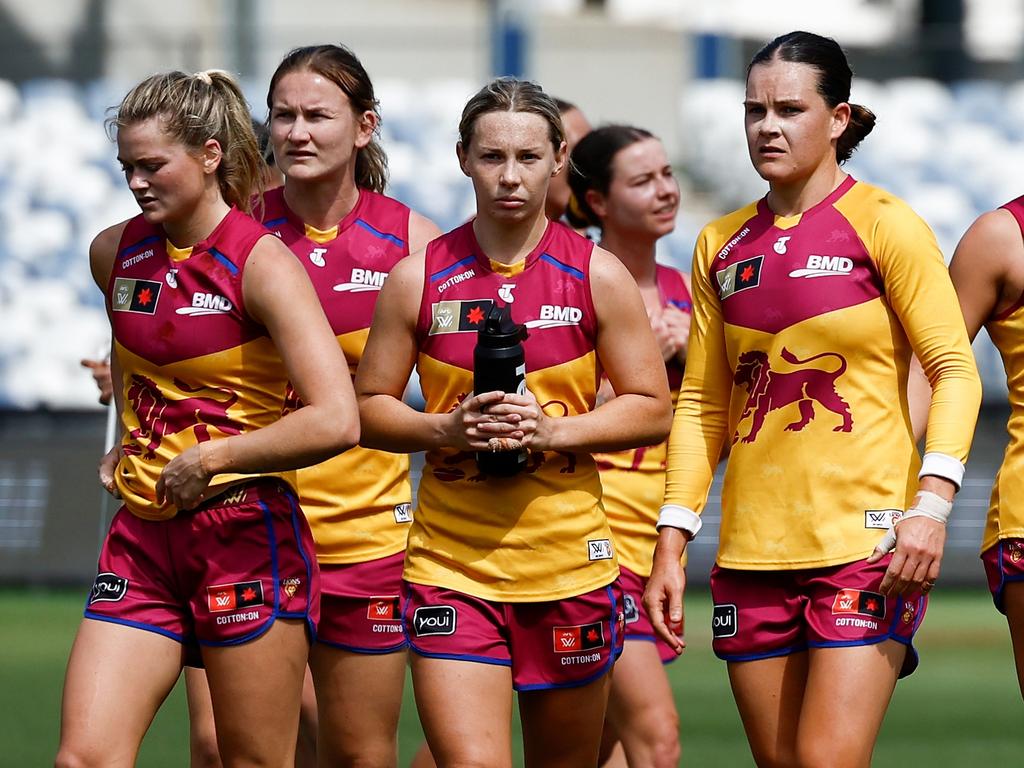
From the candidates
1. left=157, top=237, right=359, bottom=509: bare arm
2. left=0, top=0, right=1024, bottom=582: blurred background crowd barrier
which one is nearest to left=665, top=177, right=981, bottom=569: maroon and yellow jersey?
left=157, top=237, right=359, bottom=509: bare arm

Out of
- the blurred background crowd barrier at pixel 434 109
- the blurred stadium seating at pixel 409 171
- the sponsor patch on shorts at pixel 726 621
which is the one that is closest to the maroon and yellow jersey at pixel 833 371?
the sponsor patch on shorts at pixel 726 621

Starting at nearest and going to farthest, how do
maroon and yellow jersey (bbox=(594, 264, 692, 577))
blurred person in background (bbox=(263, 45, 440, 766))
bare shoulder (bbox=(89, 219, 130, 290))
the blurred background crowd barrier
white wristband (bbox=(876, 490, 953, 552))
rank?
white wristband (bbox=(876, 490, 953, 552)), bare shoulder (bbox=(89, 219, 130, 290)), blurred person in background (bbox=(263, 45, 440, 766)), maroon and yellow jersey (bbox=(594, 264, 692, 577)), the blurred background crowd barrier

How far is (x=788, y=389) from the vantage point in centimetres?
448

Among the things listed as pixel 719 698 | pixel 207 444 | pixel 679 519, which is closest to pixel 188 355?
pixel 207 444

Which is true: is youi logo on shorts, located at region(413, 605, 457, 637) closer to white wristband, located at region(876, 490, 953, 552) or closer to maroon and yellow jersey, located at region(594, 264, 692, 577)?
white wristband, located at region(876, 490, 953, 552)

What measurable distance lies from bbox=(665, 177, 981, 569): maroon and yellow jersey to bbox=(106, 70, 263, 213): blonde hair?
1339 mm

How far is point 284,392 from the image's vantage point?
460 cm

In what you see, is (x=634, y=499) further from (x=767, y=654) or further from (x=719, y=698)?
(x=719, y=698)

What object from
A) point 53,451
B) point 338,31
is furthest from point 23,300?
point 338,31

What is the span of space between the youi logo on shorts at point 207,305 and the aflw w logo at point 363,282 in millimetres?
925

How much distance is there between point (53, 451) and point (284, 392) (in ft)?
25.9

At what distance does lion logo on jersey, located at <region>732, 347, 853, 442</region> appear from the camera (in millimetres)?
4414

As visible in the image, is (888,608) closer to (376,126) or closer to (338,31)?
(376,126)

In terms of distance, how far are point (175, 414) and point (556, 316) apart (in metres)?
1.02
